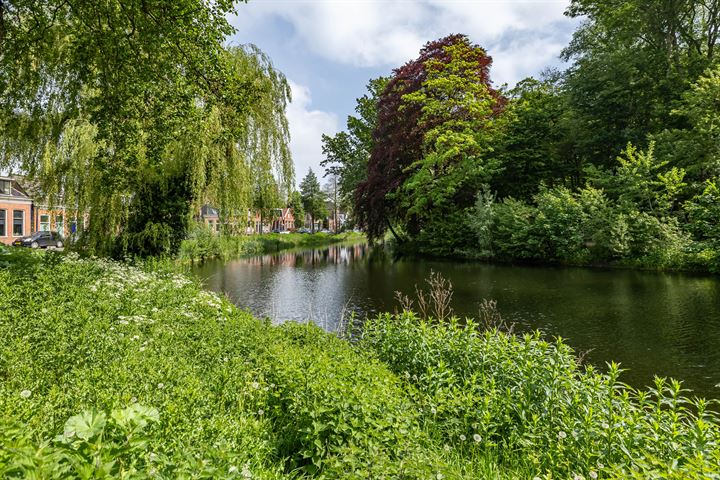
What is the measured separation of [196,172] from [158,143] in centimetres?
347

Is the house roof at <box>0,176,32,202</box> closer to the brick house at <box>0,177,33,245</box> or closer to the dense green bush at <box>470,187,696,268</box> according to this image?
the brick house at <box>0,177,33,245</box>

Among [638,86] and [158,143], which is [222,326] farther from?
[638,86]


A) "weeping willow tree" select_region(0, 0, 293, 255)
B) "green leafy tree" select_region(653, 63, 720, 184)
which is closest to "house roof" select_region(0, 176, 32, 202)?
"weeping willow tree" select_region(0, 0, 293, 255)

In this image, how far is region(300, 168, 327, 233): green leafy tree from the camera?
69.3m

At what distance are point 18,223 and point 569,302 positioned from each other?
3693cm

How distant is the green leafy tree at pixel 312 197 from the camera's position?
2729 inches

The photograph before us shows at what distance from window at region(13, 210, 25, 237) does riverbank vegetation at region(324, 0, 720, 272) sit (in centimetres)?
2589

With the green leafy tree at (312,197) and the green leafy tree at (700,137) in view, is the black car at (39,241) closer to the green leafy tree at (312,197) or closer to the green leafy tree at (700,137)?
the green leafy tree at (700,137)

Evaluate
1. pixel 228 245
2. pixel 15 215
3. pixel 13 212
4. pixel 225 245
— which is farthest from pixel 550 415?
pixel 15 215

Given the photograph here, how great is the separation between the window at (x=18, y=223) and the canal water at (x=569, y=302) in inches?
799

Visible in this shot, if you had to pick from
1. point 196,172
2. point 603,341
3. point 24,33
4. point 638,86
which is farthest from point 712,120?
point 24,33

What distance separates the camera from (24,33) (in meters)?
7.86

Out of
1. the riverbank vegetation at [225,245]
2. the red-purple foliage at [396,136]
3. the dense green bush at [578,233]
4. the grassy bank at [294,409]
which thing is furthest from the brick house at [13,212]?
the dense green bush at [578,233]

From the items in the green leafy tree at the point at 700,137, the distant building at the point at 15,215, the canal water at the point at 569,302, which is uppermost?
the green leafy tree at the point at 700,137
